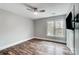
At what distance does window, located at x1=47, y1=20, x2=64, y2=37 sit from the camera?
1482 mm

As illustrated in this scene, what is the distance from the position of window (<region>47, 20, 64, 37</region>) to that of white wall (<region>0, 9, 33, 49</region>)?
1.44 feet

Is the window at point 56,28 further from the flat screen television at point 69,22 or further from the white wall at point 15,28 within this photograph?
the white wall at point 15,28

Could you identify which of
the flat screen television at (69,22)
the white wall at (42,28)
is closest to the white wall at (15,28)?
the white wall at (42,28)

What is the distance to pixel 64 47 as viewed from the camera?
176 centimetres

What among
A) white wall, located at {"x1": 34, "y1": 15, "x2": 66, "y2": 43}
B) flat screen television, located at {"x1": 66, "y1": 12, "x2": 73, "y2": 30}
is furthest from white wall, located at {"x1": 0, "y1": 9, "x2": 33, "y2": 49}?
flat screen television, located at {"x1": 66, "y1": 12, "x2": 73, "y2": 30}

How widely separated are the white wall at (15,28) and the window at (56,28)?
17.3 inches

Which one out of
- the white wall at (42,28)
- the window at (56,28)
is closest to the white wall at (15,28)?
the white wall at (42,28)

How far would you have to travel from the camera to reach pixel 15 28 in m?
1.65

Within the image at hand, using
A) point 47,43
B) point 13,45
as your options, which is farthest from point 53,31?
point 13,45

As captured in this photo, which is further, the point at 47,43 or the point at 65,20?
the point at 47,43

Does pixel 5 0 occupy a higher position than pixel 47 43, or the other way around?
pixel 5 0

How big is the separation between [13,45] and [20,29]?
400 millimetres

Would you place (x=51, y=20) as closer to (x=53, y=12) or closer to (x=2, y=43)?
(x=53, y=12)

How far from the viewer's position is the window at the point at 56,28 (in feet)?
4.86
